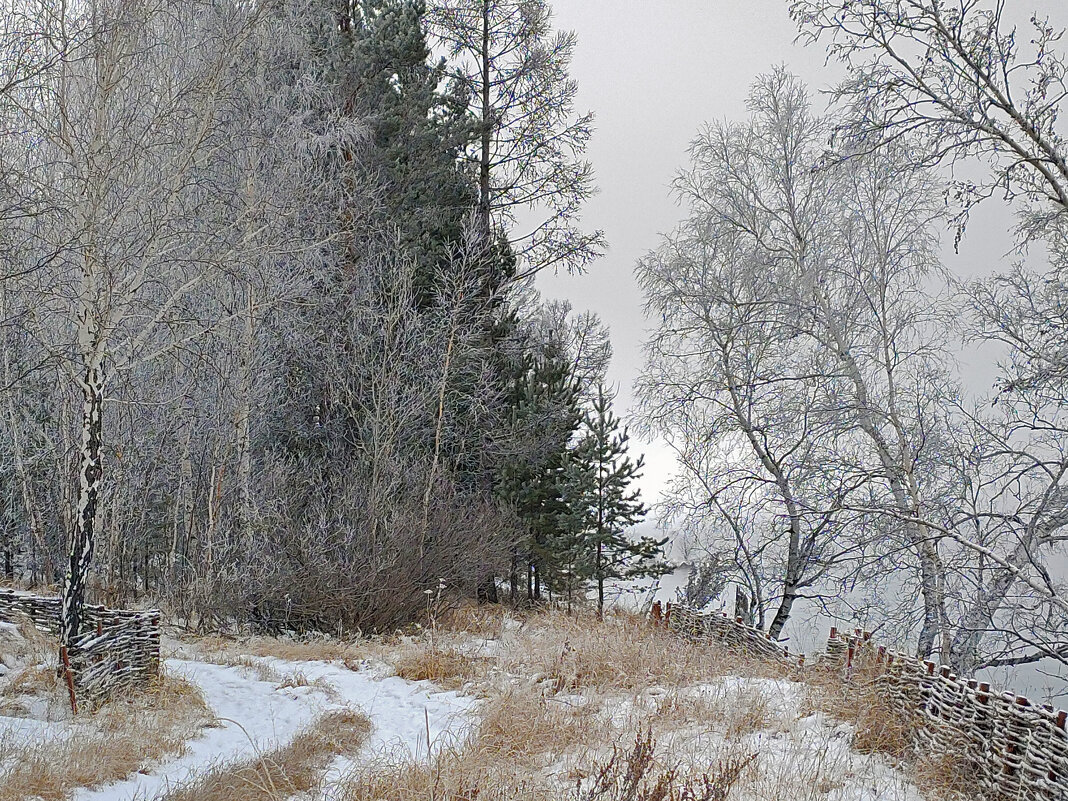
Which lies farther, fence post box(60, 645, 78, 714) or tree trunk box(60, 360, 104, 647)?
tree trunk box(60, 360, 104, 647)

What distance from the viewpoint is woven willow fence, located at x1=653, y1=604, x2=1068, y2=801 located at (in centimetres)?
386

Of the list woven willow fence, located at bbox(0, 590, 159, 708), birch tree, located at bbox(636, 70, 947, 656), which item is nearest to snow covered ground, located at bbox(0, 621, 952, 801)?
woven willow fence, located at bbox(0, 590, 159, 708)

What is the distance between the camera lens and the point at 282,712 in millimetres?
7137

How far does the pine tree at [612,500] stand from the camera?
14953mm

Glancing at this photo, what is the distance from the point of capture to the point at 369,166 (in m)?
15.5

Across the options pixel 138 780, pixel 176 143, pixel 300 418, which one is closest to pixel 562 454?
pixel 300 418

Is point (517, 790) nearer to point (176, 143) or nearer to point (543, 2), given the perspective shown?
point (176, 143)

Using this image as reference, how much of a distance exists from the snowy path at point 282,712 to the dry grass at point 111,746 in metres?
0.11

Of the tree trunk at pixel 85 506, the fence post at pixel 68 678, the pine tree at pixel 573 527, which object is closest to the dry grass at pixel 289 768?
the fence post at pixel 68 678

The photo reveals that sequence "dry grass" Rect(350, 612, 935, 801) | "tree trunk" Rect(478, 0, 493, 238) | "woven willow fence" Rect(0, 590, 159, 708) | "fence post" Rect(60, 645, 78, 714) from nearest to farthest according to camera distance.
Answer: "dry grass" Rect(350, 612, 935, 801) → "fence post" Rect(60, 645, 78, 714) → "woven willow fence" Rect(0, 590, 159, 708) → "tree trunk" Rect(478, 0, 493, 238)

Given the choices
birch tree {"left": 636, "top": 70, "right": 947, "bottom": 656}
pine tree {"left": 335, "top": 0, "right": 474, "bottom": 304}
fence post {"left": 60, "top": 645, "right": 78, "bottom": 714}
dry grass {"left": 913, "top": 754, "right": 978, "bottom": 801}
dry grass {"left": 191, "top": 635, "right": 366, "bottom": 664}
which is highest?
pine tree {"left": 335, "top": 0, "right": 474, "bottom": 304}

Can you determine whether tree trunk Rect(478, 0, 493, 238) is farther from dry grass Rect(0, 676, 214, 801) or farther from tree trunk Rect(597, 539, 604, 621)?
dry grass Rect(0, 676, 214, 801)

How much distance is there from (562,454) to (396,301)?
4.32 metres

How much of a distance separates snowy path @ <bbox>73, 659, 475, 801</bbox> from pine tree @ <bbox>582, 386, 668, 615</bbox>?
7.05 meters
